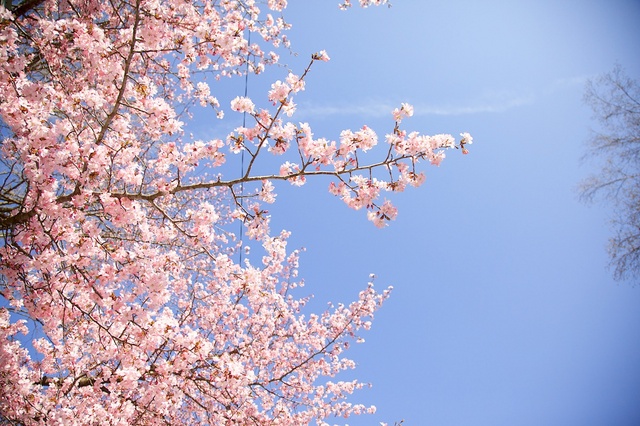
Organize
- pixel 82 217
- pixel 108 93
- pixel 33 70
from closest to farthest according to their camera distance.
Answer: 1. pixel 82 217
2. pixel 108 93
3. pixel 33 70

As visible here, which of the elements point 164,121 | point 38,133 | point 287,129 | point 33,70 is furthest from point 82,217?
point 33,70

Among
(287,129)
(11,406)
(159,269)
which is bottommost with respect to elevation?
(11,406)

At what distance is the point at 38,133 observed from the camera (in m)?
2.43

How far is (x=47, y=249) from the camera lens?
2793mm

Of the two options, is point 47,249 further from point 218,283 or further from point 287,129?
point 218,283

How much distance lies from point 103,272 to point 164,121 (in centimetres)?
128

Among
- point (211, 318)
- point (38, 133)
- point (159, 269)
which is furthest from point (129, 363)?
point (211, 318)

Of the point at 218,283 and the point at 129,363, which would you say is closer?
the point at 129,363

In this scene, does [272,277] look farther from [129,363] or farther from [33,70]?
[33,70]

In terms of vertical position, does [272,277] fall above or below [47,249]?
above

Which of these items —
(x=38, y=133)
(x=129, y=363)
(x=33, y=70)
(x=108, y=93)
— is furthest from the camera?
(x=33, y=70)


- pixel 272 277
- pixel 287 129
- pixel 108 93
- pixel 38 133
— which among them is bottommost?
pixel 38 133

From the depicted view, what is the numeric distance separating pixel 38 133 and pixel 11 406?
286 centimetres

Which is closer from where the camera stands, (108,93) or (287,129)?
(287,129)
